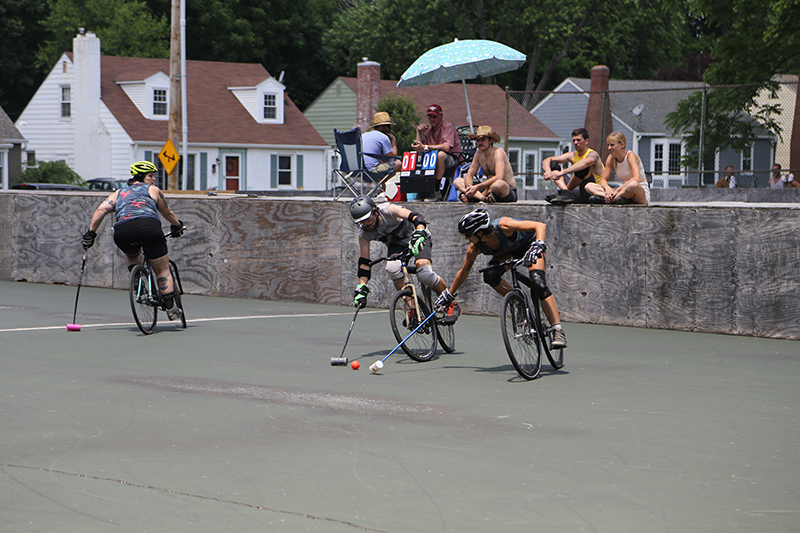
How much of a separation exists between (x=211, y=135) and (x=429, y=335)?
4250cm

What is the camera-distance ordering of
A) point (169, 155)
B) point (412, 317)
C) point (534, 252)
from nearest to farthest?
point (534, 252) < point (412, 317) < point (169, 155)

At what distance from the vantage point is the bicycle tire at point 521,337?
27.9 ft

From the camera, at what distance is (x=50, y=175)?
43.4 metres

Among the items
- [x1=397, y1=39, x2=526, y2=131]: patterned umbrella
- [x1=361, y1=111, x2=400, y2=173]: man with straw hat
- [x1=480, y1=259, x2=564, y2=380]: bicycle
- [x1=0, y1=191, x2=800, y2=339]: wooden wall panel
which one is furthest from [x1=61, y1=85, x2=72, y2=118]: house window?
[x1=480, y1=259, x2=564, y2=380]: bicycle

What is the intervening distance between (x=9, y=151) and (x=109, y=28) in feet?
61.2

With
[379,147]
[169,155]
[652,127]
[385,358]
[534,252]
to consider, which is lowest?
[385,358]

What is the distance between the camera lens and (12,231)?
A: 18219mm

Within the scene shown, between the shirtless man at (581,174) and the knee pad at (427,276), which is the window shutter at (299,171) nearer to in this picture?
the shirtless man at (581,174)

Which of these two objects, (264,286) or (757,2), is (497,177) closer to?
(264,286)

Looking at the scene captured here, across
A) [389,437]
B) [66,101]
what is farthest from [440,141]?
[66,101]

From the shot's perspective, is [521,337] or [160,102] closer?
[521,337]

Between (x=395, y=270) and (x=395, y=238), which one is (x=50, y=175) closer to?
(x=395, y=238)

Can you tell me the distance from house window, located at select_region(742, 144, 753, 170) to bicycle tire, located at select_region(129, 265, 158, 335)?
14.3m

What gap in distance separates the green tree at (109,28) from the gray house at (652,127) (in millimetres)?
23596
